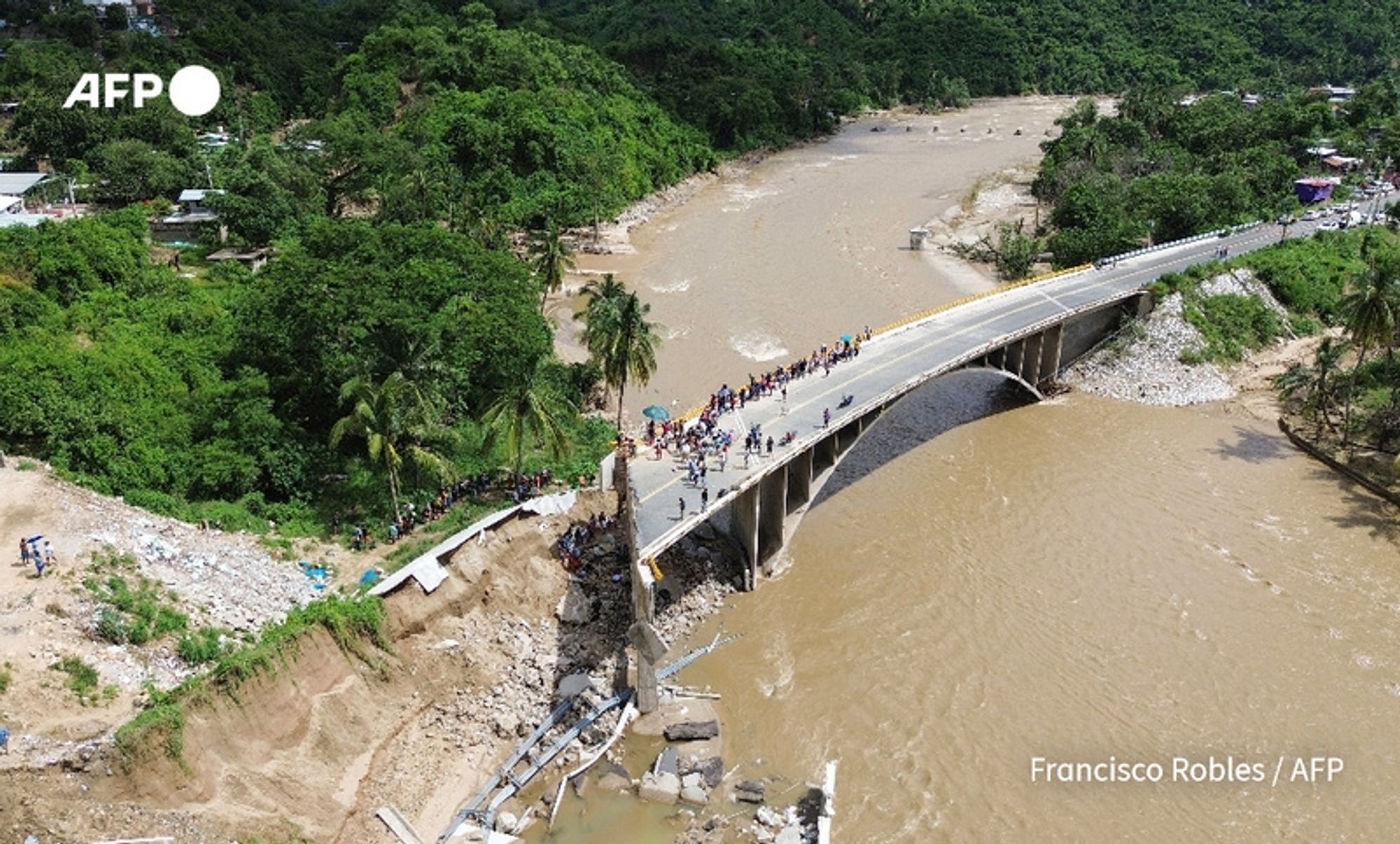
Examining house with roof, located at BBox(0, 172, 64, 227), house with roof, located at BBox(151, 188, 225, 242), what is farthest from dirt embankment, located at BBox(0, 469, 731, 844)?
house with roof, located at BBox(151, 188, 225, 242)

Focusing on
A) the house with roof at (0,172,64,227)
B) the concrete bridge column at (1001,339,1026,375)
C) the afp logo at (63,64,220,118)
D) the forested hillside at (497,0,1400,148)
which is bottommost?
the concrete bridge column at (1001,339,1026,375)

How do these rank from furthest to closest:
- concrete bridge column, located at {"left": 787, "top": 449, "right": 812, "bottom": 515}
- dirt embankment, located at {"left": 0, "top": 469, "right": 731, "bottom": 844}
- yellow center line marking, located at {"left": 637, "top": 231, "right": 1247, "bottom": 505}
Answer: yellow center line marking, located at {"left": 637, "top": 231, "right": 1247, "bottom": 505} < concrete bridge column, located at {"left": 787, "top": 449, "right": 812, "bottom": 515} < dirt embankment, located at {"left": 0, "top": 469, "right": 731, "bottom": 844}

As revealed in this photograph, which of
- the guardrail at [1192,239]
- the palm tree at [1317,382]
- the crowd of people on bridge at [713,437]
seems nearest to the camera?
the crowd of people on bridge at [713,437]

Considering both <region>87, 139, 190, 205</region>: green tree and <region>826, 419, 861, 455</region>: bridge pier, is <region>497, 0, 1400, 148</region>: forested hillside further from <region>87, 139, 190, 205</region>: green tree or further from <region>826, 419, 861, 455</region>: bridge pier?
<region>826, 419, 861, 455</region>: bridge pier

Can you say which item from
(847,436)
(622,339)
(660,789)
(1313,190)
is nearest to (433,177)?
(622,339)

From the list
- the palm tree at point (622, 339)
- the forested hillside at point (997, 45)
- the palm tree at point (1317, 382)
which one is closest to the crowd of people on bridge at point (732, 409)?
the palm tree at point (622, 339)

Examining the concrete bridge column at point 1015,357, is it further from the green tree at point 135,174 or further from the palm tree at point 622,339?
the green tree at point 135,174

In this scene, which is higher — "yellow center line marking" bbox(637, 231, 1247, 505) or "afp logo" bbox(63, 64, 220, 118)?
"afp logo" bbox(63, 64, 220, 118)
